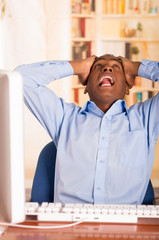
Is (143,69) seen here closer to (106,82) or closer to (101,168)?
(106,82)

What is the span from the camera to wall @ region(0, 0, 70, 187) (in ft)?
15.2

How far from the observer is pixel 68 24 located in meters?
4.74

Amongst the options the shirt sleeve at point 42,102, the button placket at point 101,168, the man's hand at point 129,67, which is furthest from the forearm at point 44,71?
the button placket at point 101,168

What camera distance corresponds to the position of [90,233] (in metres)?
1.18

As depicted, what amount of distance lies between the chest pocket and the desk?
530 millimetres

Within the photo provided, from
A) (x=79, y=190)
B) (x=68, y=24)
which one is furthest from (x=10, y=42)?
(x=79, y=190)

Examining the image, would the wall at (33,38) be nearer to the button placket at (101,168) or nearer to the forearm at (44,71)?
the forearm at (44,71)

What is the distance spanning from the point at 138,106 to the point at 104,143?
28cm

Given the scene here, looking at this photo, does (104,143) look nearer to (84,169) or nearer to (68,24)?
(84,169)

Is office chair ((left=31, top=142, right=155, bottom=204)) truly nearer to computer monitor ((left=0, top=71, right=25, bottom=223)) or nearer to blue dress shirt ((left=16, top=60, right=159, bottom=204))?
blue dress shirt ((left=16, top=60, right=159, bottom=204))

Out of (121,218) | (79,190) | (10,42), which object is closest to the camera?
(121,218)

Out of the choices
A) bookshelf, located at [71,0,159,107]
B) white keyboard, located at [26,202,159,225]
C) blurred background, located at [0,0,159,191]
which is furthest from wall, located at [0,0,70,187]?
white keyboard, located at [26,202,159,225]

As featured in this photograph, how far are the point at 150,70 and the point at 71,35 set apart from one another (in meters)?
3.06

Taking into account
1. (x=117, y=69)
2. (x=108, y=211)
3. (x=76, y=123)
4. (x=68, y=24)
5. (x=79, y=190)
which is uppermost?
(x=68, y=24)
